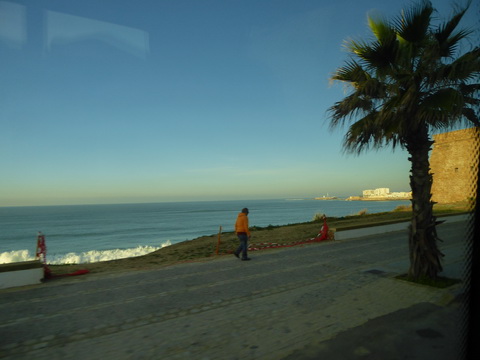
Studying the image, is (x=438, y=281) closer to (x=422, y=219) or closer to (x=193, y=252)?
(x=422, y=219)

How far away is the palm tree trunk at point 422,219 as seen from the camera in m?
5.97

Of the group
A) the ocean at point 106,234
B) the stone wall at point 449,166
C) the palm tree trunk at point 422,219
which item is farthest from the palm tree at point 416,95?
the stone wall at point 449,166

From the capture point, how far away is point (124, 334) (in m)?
4.12

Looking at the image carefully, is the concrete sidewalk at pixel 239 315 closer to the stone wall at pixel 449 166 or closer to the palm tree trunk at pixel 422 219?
the palm tree trunk at pixel 422 219

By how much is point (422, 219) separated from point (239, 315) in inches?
174

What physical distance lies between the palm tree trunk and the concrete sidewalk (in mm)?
526

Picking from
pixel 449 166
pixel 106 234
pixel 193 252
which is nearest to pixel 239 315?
pixel 193 252

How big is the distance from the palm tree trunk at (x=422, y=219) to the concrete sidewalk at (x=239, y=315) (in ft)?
1.73

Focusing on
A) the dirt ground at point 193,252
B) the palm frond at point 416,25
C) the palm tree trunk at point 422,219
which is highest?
the palm frond at point 416,25

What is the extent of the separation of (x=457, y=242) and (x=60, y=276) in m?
13.6

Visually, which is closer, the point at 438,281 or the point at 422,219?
the point at 438,281

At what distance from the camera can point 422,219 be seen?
6.00 m

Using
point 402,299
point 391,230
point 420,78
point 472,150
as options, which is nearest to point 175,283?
point 402,299

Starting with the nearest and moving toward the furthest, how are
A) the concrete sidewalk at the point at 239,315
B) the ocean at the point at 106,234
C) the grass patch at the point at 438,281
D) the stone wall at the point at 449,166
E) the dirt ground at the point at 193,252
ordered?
the concrete sidewalk at the point at 239,315 < the grass patch at the point at 438,281 < the dirt ground at the point at 193,252 < the stone wall at the point at 449,166 < the ocean at the point at 106,234
